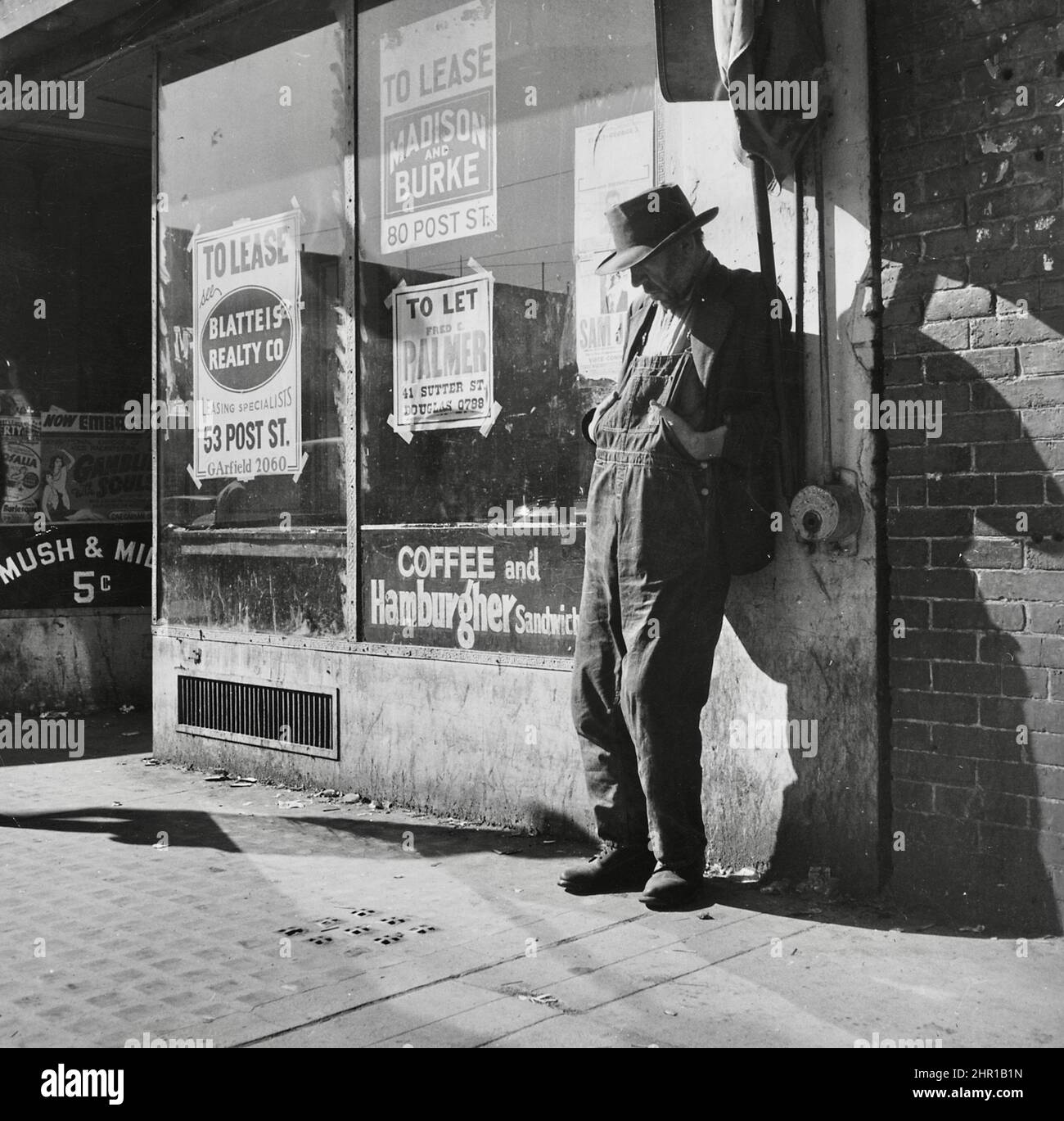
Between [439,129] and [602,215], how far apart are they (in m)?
1.30

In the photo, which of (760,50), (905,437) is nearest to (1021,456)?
(905,437)

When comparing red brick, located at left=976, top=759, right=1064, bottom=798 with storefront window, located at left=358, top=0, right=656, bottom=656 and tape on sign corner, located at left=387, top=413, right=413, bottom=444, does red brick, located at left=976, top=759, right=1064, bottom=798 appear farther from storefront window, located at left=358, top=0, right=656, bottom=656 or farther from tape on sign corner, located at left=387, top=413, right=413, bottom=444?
tape on sign corner, located at left=387, top=413, right=413, bottom=444

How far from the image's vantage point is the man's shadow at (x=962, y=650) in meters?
4.27

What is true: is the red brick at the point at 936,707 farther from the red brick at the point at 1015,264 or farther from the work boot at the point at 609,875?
the red brick at the point at 1015,264

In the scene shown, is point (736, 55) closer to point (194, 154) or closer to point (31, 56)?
point (194, 154)

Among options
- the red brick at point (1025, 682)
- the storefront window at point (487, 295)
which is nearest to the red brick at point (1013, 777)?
the red brick at point (1025, 682)

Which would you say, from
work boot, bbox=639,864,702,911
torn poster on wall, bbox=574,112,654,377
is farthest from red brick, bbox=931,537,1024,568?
torn poster on wall, bbox=574,112,654,377

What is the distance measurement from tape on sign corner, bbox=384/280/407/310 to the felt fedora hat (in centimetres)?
209

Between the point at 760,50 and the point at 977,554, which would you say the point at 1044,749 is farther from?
the point at 760,50

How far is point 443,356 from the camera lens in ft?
21.2

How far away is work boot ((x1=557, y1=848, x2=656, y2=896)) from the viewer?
4895 mm

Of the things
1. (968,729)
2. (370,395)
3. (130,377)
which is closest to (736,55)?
(968,729)

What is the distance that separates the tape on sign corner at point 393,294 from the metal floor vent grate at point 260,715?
2.05m
